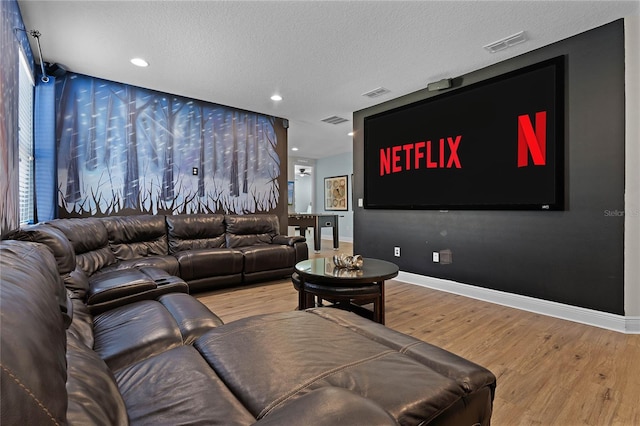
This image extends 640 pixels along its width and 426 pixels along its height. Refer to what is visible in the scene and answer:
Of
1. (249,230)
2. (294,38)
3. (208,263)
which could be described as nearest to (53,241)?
(208,263)

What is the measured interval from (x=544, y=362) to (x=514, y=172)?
71.1 inches

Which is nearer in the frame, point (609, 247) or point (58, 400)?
point (58, 400)

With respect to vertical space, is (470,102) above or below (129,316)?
above

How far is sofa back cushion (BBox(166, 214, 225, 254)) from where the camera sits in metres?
3.78

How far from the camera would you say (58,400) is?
50 cm

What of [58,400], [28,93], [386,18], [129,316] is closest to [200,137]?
[28,93]

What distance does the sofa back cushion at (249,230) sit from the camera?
4.23 m

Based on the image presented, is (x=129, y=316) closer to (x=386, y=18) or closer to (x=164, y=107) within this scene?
(x=386, y=18)

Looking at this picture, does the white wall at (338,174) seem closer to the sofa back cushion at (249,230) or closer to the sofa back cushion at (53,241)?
the sofa back cushion at (249,230)

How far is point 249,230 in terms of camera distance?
14.4 ft

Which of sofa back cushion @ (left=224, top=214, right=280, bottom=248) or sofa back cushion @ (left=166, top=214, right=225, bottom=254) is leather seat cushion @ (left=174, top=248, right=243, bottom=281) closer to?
sofa back cushion @ (left=166, top=214, right=225, bottom=254)

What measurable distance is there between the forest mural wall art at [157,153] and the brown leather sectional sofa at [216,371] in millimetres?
2768

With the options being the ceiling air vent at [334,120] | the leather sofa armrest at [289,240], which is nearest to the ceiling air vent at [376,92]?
the ceiling air vent at [334,120]

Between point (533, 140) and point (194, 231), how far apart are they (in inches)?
151
